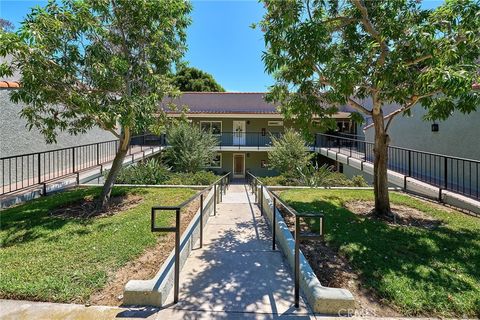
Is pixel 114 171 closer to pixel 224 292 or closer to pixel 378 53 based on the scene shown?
pixel 224 292

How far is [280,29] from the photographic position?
18.3 ft

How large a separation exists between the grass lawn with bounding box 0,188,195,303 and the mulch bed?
9 centimetres

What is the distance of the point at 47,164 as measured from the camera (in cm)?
1061

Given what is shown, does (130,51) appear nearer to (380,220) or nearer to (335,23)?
(335,23)

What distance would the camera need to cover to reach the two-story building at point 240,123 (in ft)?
69.7

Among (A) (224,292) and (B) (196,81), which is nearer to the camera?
(A) (224,292)

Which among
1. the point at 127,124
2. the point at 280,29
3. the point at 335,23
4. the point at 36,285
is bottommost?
the point at 36,285

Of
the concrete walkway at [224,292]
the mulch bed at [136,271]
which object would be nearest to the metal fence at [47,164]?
the mulch bed at [136,271]

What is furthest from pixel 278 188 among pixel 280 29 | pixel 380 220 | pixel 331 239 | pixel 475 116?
pixel 475 116

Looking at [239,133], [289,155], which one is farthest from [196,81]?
[289,155]

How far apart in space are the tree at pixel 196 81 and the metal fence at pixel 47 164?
23.1m

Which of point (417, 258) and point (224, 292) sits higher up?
point (417, 258)

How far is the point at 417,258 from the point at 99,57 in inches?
269

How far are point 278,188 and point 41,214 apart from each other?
6.62m
